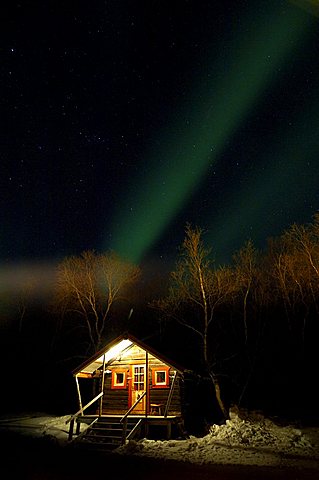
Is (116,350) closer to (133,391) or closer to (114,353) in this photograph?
(114,353)

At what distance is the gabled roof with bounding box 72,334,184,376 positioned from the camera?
17203 millimetres

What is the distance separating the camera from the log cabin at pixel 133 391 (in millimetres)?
17156

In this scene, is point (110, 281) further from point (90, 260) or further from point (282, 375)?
point (282, 375)

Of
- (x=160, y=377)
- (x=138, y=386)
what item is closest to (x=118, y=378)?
(x=138, y=386)

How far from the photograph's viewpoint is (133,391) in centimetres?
1928

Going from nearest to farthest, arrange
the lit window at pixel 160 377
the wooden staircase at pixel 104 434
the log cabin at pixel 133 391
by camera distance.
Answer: the wooden staircase at pixel 104 434
the log cabin at pixel 133 391
the lit window at pixel 160 377

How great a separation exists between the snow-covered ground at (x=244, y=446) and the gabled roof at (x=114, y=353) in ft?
10.8

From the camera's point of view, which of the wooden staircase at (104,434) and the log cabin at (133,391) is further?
the log cabin at (133,391)

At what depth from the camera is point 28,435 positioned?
18.3 m

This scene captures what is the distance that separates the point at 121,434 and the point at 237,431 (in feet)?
17.9

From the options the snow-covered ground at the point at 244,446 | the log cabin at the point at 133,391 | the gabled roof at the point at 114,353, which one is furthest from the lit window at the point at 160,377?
the snow-covered ground at the point at 244,446

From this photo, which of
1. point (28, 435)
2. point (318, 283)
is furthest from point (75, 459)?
point (318, 283)

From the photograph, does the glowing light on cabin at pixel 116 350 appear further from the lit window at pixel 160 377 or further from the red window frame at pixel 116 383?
the lit window at pixel 160 377

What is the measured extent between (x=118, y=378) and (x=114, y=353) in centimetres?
150
